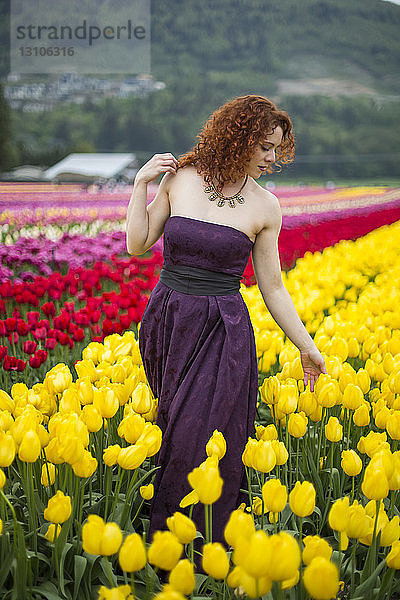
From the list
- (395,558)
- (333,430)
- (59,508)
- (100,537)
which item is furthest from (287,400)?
(100,537)

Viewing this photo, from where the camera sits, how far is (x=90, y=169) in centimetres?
1622

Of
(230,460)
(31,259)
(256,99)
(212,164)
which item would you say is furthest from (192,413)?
(31,259)

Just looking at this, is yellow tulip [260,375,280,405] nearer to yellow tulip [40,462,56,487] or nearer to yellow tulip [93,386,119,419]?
yellow tulip [93,386,119,419]

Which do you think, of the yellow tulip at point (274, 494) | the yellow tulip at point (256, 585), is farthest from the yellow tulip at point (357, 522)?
the yellow tulip at point (256, 585)

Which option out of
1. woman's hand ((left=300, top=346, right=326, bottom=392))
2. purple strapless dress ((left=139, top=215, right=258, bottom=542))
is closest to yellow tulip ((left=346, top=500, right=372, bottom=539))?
purple strapless dress ((left=139, top=215, right=258, bottom=542))

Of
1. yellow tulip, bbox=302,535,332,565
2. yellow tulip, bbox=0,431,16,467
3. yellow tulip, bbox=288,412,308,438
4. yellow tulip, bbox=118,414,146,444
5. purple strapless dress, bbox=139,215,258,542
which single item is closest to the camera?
yellow tulip, bbox=302,535,332,565

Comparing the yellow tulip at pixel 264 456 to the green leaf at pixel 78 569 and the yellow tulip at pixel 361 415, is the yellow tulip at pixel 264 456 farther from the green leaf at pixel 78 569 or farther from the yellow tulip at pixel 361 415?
the yellow tulip at pixel 361 415

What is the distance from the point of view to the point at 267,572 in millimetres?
954

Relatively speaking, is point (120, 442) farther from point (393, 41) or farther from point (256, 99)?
point (393, 41)

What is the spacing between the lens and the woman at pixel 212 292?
2.12 metres

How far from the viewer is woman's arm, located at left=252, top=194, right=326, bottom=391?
229cm

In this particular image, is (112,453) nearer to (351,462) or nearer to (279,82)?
(351,462)

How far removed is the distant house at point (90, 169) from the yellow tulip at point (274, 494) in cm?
1365

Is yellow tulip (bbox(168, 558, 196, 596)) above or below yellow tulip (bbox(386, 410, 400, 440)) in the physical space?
above
